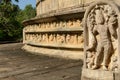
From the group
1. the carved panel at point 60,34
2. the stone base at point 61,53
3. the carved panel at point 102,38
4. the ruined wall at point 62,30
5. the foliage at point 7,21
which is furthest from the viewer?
the foliage at point 7,21

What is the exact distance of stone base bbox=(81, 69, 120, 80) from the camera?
5289 millimetres

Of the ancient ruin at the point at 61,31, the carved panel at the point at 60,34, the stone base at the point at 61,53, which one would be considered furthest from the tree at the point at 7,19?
the stone base at the point at 61,53

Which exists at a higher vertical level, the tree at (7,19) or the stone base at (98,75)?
the tree at (7,19)

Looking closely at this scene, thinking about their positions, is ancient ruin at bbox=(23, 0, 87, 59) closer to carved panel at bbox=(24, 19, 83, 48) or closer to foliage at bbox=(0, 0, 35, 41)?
carved panel at bbox=(24, 19, 83, 48)

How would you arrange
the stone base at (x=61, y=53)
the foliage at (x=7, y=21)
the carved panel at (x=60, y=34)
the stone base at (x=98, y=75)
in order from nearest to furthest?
the stone base at (x=98, y=75) < the stone base at (x=61, y=53) < the carved panel at (x=60, y=34) < the foliage at (x=7, y=21)

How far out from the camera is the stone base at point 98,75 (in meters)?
5.29

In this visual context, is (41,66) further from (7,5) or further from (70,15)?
(7,5)

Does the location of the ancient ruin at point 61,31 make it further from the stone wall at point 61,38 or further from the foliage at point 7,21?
the foliage at point 7,21

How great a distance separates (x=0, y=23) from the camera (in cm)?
3744

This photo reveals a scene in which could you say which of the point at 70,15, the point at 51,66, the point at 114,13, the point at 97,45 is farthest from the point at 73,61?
the point at 114,13

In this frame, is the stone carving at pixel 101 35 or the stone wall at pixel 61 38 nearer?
the stone carving at pixel 101 35

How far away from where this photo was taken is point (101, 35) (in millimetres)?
5629

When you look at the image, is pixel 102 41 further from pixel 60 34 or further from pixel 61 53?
pixel 60 34

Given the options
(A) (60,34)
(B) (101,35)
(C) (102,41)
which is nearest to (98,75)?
(C) (102,41)
